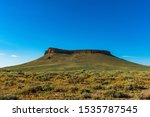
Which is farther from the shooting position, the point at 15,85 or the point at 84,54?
the point at 84,54

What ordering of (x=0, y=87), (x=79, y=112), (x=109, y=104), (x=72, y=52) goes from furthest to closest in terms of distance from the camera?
(x=72, y=52)
(x=0, y=87)
(x=109, y=104)
(x=79, y=112)

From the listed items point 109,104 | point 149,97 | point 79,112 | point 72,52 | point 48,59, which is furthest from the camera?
point 72,52

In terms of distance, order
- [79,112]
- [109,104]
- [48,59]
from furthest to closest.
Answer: [48,59]
[109,104]
[79,112]

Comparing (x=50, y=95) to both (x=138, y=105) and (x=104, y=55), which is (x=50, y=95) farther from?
(x=104, y=55)

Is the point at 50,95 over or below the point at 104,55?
below

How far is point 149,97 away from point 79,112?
576 centimetres

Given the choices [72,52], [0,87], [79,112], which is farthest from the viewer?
[72,52]

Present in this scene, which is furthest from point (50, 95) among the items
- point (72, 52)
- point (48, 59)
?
point (72, 52)

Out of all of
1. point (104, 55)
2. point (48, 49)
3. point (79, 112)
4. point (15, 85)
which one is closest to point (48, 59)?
point (48, 49)

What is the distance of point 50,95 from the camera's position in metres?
15.9

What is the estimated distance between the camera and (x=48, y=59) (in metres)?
177

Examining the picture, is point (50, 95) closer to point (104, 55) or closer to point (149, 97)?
point (149, 97)

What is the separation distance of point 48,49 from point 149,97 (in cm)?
17981

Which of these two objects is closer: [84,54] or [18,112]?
[18,112]
